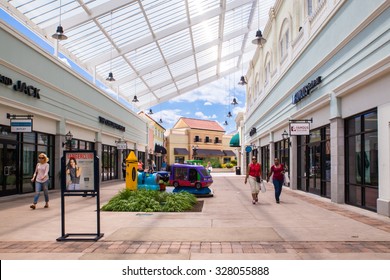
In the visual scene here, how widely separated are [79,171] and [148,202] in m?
4.23

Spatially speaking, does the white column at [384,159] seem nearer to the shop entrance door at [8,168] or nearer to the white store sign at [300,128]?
the white store sign at [300,128]

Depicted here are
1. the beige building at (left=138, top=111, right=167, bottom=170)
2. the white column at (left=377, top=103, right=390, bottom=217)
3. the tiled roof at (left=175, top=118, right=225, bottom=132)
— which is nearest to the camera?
the white column at (left=377, top=103, right=390, bottom=217)

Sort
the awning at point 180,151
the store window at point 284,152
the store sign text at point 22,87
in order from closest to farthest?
the store sign text at point 22,87, the store window at point 284,152, the awning at point 180,151

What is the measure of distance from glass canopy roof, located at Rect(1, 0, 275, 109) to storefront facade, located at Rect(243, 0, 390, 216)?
7.85 meters

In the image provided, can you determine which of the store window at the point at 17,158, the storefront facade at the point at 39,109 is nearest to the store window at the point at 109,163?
the storefront facade at the point at 39,109

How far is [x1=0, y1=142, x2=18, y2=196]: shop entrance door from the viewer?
13.9 m

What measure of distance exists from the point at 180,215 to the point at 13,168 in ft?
26.6

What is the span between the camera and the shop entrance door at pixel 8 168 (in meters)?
13.9

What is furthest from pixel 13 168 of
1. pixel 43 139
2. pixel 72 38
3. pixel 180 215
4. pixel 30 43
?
pixel 72 38

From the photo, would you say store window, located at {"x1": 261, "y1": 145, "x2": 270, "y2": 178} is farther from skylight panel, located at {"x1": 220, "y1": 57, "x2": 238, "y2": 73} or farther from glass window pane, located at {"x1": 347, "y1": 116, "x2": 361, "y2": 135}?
glass window pane, located at {"x1": 347, "y1": 116, "x2": 361, "y2": 135}

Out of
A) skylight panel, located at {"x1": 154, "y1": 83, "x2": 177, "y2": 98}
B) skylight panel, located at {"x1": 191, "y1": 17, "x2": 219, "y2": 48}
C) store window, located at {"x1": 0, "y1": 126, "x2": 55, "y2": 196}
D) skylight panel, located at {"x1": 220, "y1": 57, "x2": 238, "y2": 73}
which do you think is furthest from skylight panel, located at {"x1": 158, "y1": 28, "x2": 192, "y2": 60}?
store window, located at {"x1": 0, "y1": 126, "x2": 55, "y2": 196}

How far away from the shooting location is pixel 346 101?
11.6m

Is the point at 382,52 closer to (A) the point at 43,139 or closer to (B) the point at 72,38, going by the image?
(A) the point at 43,139

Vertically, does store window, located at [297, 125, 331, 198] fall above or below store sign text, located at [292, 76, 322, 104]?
below
